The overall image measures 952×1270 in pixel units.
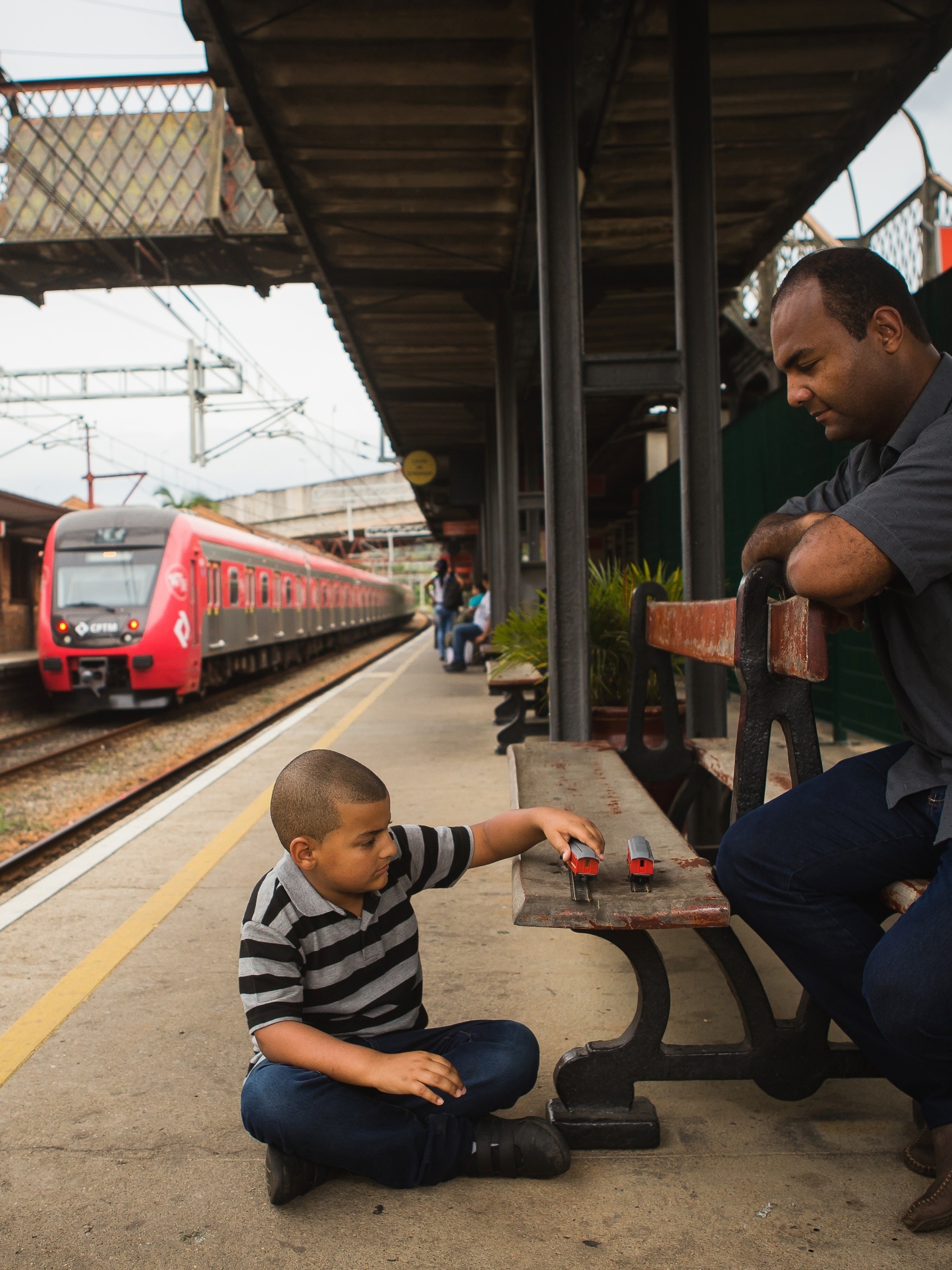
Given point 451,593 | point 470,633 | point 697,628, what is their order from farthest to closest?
point 451,593 → point 470,633 → point 697,628

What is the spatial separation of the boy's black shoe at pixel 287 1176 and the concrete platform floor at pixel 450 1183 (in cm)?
3

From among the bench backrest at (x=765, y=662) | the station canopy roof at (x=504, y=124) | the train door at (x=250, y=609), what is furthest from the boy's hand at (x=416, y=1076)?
the train door at (x=250, y=609)

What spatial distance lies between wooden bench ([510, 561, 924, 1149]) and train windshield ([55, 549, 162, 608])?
1071cm

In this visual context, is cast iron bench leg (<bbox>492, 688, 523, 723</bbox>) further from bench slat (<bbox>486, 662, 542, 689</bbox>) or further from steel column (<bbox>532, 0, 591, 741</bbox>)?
steel column (<bbox>532, 0, 591, 741</bbox>)

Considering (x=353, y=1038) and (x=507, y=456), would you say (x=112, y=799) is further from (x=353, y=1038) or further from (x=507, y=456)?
(x=353, y=1038)

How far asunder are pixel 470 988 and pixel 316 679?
641 inches

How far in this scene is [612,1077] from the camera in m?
2.23

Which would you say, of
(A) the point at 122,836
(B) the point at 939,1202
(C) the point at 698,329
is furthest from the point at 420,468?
(B) the point at 939,1202

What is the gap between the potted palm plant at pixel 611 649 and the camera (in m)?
5.20

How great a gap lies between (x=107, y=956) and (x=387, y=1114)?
1.83m

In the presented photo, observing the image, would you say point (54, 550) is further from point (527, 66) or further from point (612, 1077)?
point (612, 1077)

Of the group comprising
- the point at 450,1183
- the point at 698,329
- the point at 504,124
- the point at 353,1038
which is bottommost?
the point at 450,1183

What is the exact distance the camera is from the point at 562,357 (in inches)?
189

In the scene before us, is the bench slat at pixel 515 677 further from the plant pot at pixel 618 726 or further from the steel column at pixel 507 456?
the steel column at pixel 507 456
